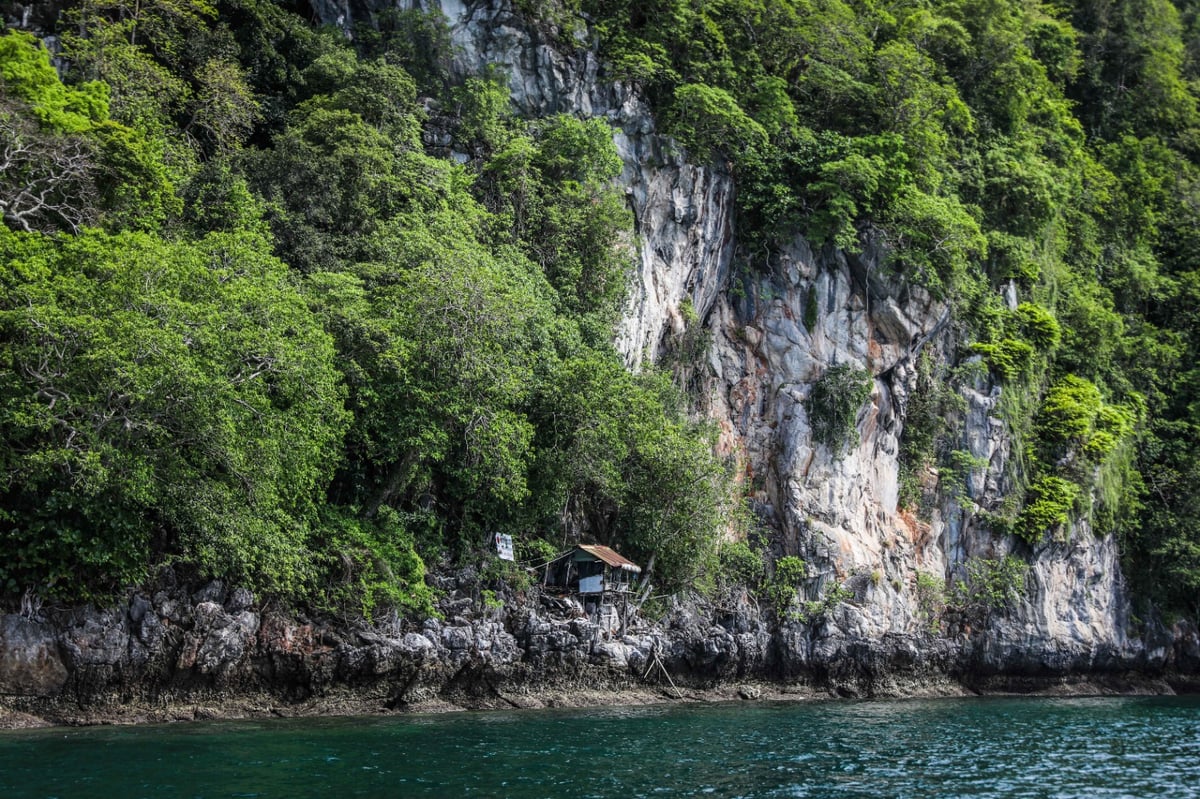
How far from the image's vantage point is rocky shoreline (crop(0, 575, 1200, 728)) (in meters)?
18.6

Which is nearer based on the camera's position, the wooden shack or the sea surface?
the sea surface

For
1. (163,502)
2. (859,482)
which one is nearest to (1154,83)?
(859,482)

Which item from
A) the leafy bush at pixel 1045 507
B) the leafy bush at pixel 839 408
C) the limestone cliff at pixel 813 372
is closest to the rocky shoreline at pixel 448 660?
the limestone cliff at pixel 813 372

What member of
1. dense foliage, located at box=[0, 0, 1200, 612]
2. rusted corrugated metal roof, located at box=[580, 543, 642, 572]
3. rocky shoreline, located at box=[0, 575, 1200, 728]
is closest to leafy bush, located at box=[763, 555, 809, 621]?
rocky shoreline, located at box=[0, 575, 1200, 728]

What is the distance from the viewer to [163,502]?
1848 cm

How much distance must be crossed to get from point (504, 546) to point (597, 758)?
32.8 ft

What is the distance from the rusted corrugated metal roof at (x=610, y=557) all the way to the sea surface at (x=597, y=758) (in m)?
4.23

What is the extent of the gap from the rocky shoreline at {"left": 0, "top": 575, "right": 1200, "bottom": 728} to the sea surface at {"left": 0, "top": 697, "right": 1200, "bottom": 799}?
1258 mm

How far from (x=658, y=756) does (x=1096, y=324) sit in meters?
33.8

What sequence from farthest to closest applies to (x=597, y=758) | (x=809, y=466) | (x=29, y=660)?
(x=809, y=466) → (x=29, y=660) → (x=597, y=758)

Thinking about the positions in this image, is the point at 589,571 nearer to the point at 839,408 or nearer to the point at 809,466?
the point at 809,466

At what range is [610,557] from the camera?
89.0 ft

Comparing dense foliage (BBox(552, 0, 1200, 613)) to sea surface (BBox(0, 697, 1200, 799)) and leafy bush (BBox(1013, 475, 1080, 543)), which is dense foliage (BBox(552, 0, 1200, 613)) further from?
sea surface (BBox(0, 697, 1200, 799))

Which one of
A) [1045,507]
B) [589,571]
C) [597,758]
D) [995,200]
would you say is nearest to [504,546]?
[589,571]
